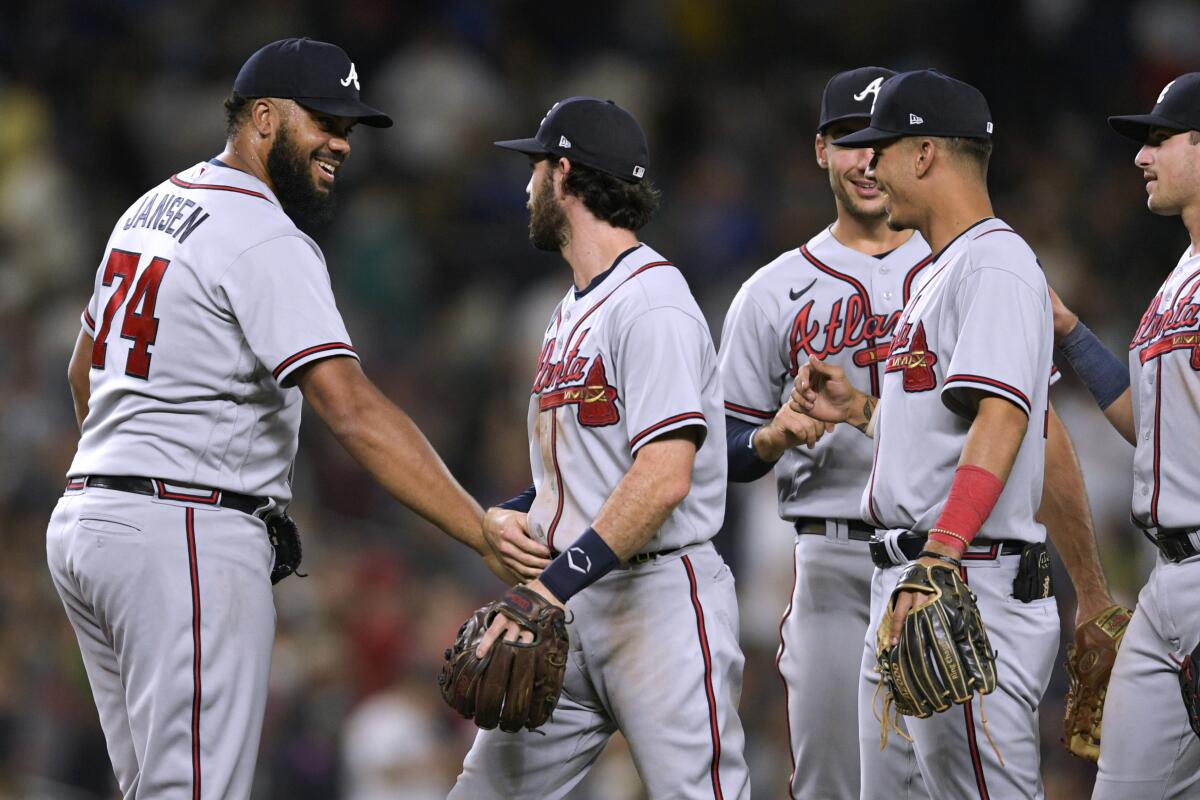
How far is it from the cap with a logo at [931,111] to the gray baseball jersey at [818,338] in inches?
26.5

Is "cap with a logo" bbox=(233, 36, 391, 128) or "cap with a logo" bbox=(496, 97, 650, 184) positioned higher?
"cap with a logo" bbox=(233, 36, 391, 128)

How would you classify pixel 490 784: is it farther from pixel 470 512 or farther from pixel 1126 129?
pixel 1126 129

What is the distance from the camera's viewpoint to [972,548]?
362cm

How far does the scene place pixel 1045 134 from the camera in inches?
378

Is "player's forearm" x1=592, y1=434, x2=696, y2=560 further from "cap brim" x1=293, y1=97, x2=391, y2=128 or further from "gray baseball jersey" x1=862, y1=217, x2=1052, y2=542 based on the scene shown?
"cap brim" x1=293, y1=97, x2=391, y2=128

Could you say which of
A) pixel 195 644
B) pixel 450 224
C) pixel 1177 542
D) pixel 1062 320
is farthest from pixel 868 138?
pixel 450 224

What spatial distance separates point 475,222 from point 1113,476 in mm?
4192

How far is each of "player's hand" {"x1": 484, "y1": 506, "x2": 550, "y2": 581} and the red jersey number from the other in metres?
0.91

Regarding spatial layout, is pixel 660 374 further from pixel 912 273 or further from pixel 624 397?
pixel 912 273

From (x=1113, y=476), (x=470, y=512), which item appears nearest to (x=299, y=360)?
(x=470, y=512)

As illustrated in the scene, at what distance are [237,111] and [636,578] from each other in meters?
1.57

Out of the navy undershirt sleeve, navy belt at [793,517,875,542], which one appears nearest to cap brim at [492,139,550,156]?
the navy undershirt sleeve

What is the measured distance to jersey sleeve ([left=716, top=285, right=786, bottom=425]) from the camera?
4.52m

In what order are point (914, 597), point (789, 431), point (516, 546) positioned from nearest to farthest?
point (914, 597), point (516, 546), point (789, 431)
